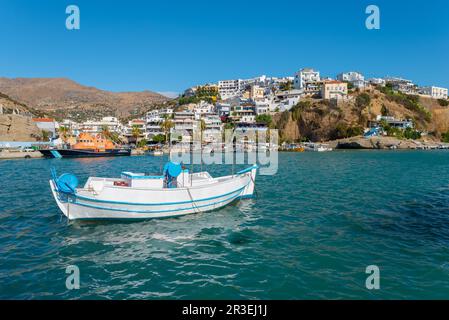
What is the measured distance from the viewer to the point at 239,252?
11383mm

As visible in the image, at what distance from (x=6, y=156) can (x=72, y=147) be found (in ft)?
44.0

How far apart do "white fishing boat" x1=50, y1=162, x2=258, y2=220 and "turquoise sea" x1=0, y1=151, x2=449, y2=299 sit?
0.57m

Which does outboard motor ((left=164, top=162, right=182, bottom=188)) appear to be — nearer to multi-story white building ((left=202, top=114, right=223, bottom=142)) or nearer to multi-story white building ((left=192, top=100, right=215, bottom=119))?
multi-story white building ((left=202, top=114, right=223, bottom=142))

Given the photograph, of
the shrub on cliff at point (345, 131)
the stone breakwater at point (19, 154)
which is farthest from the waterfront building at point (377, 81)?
the stone breakwater at point (19, 154)

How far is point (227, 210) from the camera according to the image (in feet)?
59.3

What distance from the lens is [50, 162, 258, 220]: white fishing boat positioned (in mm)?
14266

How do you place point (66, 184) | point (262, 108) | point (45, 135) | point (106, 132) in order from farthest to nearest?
point (262, 108), point (106, 132), point (45, 135), point (66, 184)

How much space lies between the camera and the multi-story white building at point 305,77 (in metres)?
134

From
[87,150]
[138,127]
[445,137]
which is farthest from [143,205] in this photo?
[445,137]

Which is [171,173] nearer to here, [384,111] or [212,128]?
[212,128]

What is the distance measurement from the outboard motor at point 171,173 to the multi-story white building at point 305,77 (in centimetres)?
12734

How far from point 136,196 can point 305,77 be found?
444ft

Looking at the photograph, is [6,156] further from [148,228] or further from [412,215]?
[412,215]

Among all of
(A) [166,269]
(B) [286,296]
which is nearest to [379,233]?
(B) [286,296]
